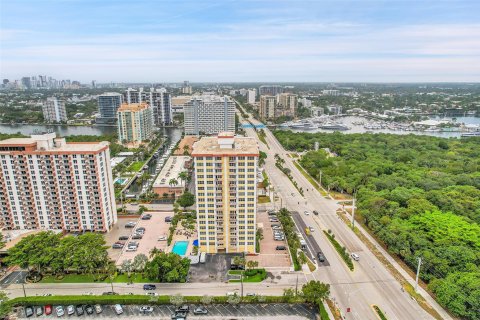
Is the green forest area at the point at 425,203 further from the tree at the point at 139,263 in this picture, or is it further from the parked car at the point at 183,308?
the tree at the point at 139,263

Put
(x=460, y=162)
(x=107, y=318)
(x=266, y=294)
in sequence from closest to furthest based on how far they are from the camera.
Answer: (x=107, y=318), (x=266, y=294), (x=460, y=162)

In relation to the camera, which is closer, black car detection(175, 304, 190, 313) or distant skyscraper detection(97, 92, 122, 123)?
black car detection(175, 304, 190, 313)

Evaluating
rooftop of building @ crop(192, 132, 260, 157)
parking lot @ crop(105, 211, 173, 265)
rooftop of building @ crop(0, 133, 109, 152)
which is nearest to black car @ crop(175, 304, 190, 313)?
parking lot @ crop(105, 211, 173, 265)

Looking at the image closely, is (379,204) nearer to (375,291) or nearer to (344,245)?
(344,245)

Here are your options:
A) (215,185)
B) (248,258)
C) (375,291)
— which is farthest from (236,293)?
(375,291)

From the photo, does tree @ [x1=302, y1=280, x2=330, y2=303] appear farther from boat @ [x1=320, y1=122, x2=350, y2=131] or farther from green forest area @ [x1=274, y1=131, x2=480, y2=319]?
boat @ [x1=320, y1=122, x2=350, y2=131]
